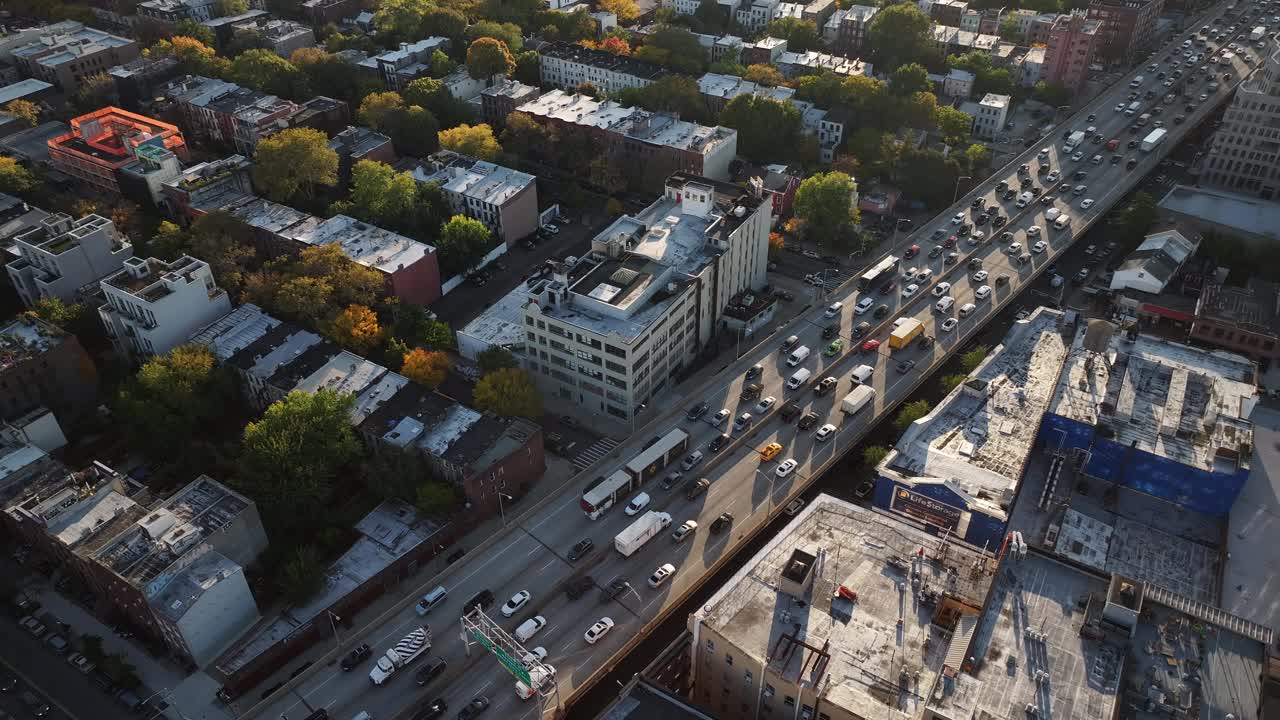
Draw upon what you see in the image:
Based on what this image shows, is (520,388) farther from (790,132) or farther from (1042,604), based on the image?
(790,132)

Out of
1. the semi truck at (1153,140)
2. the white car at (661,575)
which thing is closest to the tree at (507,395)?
the white car at (661,575)

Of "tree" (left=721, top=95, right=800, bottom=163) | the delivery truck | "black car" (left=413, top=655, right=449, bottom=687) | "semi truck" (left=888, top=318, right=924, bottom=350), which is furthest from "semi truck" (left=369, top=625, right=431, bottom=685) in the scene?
"tree" (left=721, top=95, right=800, bottom=163)

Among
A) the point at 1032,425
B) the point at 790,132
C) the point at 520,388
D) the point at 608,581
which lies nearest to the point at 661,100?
the point at 790,132

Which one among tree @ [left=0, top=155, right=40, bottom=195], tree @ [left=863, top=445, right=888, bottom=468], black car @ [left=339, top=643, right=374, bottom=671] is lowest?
black car @ [left=339, top=643, right=374, bottom=671]

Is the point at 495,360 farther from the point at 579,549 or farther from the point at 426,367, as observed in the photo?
the point at 579,549

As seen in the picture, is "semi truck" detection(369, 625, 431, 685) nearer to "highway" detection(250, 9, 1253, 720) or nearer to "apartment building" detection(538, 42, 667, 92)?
"highway" detection(250, 9, 1253, 720)

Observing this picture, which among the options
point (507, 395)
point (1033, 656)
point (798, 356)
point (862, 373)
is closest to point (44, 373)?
point (507, 395)
